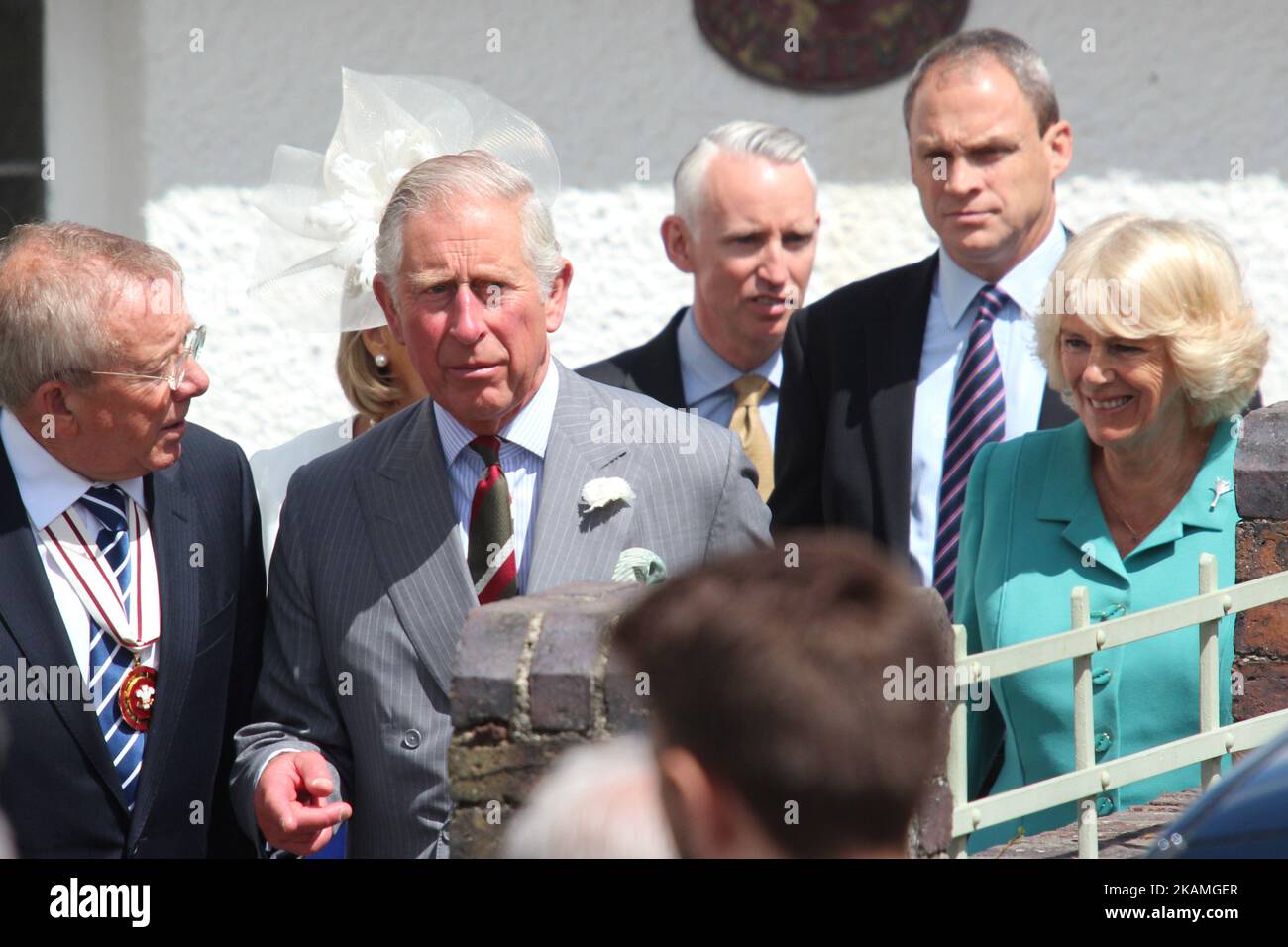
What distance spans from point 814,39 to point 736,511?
329cm

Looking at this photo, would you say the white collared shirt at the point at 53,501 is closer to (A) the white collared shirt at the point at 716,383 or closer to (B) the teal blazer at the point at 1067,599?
(B) the teal blazer at the point at 1067,599

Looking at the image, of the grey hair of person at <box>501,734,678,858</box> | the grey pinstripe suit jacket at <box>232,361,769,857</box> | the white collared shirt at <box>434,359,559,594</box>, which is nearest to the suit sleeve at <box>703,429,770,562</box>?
the grey pinstripe suit jacket at <box>232,361,769,857</box>

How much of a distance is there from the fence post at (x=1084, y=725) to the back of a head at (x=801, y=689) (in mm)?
1522

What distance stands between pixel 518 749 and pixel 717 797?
93 centimetres

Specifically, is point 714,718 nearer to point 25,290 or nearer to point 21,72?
point 25,290

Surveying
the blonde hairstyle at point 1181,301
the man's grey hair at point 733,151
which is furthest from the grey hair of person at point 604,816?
the man's grey hair at point 733,151

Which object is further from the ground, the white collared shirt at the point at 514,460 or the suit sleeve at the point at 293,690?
the white collared shirt at the point at 514,460

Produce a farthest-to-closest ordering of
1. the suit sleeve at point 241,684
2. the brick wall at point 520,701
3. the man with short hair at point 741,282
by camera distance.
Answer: the man with short hair at point 741,282 < the suit sleeve at point 241,684 < the brick wall at point 520,701

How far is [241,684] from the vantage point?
2.99m

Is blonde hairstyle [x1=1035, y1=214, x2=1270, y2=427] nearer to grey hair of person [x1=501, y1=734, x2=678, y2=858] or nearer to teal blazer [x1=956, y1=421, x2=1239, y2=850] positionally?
teal blazer [x1=956, y1=421, x2=1239, y2=850]

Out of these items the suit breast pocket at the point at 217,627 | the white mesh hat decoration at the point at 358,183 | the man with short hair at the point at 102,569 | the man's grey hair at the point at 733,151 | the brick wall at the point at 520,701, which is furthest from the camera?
the man's grey hair at the point at 733,151

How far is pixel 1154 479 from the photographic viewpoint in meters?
3.04

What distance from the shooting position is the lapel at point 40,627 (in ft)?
8.79

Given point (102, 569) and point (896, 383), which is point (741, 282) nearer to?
point (896, 383)
